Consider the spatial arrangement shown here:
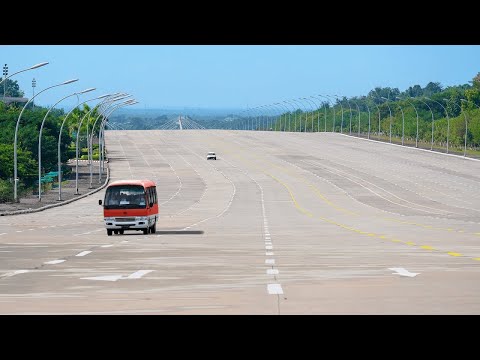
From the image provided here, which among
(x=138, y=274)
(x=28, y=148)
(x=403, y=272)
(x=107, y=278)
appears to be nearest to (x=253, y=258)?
(x=138, y=274)

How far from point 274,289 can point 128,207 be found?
30237 mm

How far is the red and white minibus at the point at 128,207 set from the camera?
48656mm

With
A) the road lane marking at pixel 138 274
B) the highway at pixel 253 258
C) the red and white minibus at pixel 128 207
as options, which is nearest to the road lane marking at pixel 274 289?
the highway at pixel 253 258

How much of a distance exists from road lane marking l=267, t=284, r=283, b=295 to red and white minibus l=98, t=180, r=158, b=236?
2851 cm

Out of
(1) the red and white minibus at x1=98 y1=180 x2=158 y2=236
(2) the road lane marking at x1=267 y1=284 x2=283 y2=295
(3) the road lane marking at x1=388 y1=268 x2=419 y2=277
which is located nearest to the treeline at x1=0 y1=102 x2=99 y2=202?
(1) the red and white minibus at x1=98 y1=180 x2=158 y2=236

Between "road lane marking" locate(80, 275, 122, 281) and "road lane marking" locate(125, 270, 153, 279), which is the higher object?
"road lane marking" locate(80, 275, 122, 281)

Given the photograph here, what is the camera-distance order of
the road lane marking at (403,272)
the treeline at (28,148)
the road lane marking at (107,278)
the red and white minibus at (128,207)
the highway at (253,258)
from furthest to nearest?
the treeline at (28,148), the red and white minibus at (128,207), the road lane marking at (403,272), the road lane marking at (107,278), the highway at (253,258)

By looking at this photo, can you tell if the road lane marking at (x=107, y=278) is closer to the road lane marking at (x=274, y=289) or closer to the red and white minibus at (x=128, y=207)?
the road lane marking at (x=274, y=289)

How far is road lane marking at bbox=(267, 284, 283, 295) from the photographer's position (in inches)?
748

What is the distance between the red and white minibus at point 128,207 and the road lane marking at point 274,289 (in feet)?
93.5

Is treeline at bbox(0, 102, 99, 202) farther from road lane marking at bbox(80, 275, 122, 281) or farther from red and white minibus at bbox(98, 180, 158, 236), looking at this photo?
road lane marking at bbox(80, 275, 122, 281)

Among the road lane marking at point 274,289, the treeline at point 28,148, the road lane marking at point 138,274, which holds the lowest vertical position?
the treeline at point 28,148
